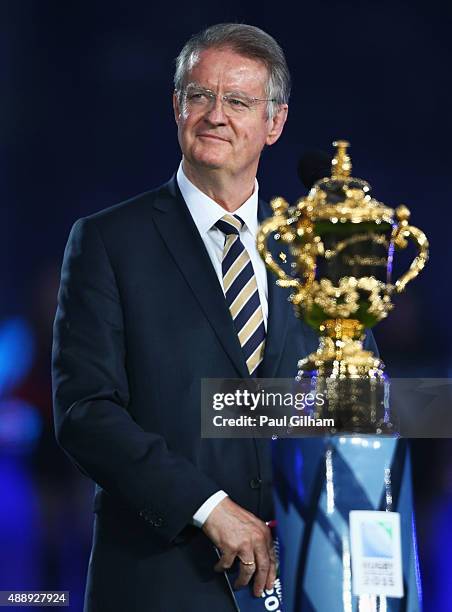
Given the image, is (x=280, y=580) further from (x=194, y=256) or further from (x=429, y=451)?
(x=429, y=451)

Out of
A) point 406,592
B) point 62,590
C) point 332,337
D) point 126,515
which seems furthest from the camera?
point 62,590

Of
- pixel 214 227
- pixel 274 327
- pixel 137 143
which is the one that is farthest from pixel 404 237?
pixel 137 143

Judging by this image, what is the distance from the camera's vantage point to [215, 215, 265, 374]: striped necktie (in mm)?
1592

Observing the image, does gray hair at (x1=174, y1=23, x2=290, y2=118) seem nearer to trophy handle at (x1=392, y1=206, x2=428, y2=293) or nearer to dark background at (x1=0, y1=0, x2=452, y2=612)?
trophy handle at (x1=392, y1=206, x2=428, y2=293)

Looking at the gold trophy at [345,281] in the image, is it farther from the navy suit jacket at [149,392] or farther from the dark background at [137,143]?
the dark background at [137,143]

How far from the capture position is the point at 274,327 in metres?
1.59

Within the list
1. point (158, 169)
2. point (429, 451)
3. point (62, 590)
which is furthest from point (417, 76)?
point (62, 590)

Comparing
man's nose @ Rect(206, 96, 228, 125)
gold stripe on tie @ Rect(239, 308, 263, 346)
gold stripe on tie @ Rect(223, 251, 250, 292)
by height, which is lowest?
gold stripe on tie @ Rect(239, 308, 263, 346)

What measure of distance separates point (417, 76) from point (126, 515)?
145 cm

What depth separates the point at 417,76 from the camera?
2646mm

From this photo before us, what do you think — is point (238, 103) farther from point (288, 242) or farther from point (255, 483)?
point (255, 483)

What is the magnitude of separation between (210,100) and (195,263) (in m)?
0.23

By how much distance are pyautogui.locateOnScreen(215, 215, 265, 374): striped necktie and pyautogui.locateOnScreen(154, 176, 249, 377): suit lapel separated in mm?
31

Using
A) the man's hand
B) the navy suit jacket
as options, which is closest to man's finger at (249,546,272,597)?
the man's hand
